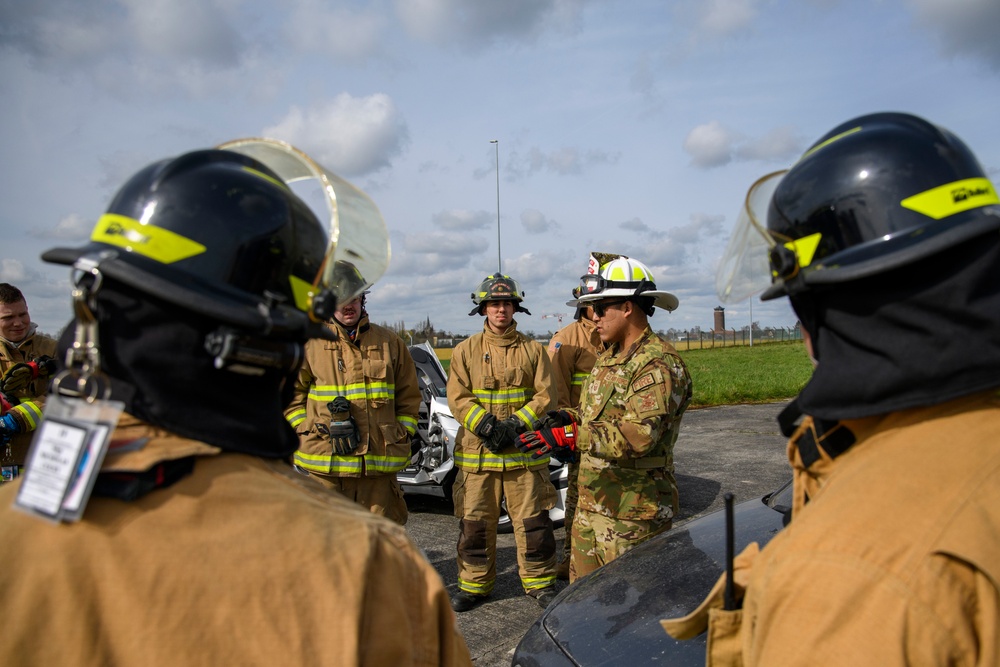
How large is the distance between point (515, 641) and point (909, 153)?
3717 mm

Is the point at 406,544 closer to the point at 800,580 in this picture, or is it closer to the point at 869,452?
the point at 800,580

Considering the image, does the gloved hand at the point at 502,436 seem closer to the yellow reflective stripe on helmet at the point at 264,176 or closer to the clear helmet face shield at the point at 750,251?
the clear helmet face shield at the point at 750,251

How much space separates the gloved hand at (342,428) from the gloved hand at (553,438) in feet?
3.82

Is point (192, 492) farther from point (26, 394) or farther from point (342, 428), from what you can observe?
point (26, 394)

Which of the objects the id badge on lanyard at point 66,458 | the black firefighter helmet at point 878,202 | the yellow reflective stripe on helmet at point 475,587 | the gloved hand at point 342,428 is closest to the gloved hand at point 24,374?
the gloved hand at point 342,428

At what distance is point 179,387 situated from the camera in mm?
1146

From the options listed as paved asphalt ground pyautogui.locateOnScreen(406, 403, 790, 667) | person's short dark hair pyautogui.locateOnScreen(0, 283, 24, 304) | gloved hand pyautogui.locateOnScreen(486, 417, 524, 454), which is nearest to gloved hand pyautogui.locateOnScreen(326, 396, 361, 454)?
A: gloved hand pyautogui.locateOnScreen(486, 417, 524, 454)

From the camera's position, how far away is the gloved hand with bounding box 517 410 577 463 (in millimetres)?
4859

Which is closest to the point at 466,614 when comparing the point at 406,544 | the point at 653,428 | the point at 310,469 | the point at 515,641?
the point at 515,641

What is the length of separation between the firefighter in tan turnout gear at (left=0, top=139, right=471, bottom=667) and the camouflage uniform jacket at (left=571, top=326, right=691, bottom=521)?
2575mm

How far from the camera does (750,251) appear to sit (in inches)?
69.2

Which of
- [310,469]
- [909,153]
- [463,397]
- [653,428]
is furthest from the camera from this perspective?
[463,397]

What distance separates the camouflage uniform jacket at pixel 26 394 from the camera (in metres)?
4.87

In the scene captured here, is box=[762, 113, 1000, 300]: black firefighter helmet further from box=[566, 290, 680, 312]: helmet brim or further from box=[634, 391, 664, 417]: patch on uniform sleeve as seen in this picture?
box=[566, 290, 680, 312]: helmet brim
